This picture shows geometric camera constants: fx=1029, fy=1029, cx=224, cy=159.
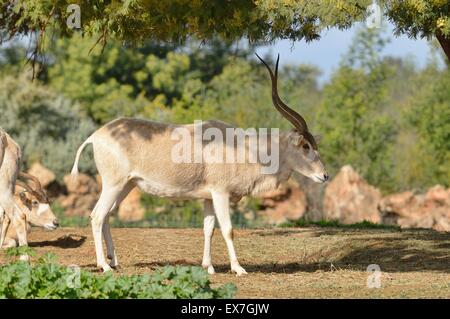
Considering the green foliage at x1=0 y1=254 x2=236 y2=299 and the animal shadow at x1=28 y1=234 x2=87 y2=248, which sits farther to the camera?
the animal shadow at x1=28 y1=234 x2=87 y2=248

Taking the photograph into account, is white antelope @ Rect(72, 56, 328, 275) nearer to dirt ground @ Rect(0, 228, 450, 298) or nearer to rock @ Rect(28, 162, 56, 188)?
dirt ground @ Rect(0, 228, 450, 298)

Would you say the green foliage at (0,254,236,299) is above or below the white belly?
below

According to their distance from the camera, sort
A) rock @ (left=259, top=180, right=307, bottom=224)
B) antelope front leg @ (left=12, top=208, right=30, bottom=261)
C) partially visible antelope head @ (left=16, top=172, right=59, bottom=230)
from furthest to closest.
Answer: rock @ (left=259, top=180, right=307, bottom=224), partially visible antelope head @ (left=16, top=172, right=59, bottom=230), antelope front leg @ (left=12, top=208, right=30, bottom=261)

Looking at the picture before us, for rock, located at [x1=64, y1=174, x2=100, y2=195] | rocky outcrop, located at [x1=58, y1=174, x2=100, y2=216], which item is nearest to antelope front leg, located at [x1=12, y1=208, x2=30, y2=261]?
rock, located at [x1=64, y1=174, x2=100, y2=195]

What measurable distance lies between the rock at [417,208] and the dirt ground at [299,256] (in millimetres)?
10508

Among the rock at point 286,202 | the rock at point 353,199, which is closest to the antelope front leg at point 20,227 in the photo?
the rock at point 353,199

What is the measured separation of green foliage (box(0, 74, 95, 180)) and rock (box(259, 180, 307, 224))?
791 centimetres

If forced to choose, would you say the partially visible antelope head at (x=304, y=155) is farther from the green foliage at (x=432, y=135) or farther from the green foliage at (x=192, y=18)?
the green foliage at (x=432, y=135)

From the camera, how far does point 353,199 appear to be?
25.7 m

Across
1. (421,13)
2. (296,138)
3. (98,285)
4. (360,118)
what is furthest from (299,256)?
(360,118)

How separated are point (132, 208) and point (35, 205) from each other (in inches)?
677

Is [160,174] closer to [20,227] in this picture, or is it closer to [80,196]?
[20,227]

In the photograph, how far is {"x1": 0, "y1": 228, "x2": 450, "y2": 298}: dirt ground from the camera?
9.55 metres
